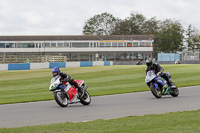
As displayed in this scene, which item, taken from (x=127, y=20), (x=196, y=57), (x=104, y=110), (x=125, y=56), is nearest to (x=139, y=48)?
(x=125, y=56)

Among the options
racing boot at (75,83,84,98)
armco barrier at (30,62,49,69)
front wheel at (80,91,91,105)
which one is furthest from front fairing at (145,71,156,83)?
armco barrier at (30,62,49,69)

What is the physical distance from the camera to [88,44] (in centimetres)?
8731

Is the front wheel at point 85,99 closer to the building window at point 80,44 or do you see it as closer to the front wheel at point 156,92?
the front wheel at point 156,92

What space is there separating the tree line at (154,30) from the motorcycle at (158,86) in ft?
305

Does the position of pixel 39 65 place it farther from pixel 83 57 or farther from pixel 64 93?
pixel 83 57

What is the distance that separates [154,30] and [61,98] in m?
109

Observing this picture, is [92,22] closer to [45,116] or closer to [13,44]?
[13,44]

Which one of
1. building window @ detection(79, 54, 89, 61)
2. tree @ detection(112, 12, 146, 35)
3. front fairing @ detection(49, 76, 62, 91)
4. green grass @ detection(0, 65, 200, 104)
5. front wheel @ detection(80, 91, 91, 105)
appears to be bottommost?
green grass @ detection(0, 65, 200, 104)

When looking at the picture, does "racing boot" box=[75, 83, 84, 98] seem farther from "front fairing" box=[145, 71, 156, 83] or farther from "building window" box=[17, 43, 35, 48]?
"building window" box=[17, 43, 35, 48]

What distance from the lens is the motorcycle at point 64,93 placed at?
41.0 ft

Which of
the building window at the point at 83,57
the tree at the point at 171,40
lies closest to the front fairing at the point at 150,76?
the building window at the point at 83,57

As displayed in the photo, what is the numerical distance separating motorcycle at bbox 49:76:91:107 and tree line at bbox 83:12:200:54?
95.6 meters

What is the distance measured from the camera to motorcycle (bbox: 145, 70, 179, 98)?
14.7 metres

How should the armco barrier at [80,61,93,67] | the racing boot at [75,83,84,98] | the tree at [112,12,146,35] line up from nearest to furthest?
the racing boot at [75,83,84,98], the armco barrier at [80,61,93,67], the tree at [112,12,146,35]
